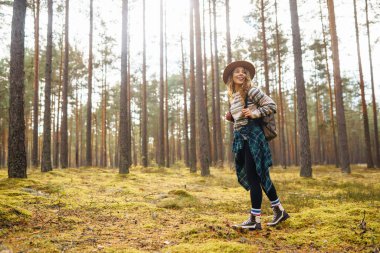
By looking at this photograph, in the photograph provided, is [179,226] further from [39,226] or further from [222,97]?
[222,97]

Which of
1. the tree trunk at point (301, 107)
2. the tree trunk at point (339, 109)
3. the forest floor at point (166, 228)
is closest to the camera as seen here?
the forest floor at point (166, 228)

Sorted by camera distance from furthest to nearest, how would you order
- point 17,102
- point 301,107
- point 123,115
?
point 123,115 → point 301,107 → point 17,102

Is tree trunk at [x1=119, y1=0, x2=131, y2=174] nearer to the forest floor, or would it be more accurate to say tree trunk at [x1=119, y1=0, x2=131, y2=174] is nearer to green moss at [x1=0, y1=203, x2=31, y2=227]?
the forest floor

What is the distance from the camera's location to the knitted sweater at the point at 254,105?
145 inches

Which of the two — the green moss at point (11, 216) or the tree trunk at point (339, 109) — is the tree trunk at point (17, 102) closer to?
the green moss at point (11, 216)

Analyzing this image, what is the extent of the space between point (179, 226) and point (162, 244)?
96cm

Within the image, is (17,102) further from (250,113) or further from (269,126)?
(269,126)

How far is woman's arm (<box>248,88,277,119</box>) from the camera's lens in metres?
3.68

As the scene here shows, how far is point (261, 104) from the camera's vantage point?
3.76 m

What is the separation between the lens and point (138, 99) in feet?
123

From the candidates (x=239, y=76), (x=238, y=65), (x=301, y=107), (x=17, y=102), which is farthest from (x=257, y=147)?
(x=301, y=107)

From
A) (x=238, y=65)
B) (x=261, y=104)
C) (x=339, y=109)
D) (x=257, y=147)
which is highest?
(x=339, y=109)

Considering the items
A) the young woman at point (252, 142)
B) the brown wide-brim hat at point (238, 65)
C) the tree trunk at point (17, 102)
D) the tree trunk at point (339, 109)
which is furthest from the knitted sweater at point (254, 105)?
the tree trunk at point (339, 109)

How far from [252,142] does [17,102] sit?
7.95m
